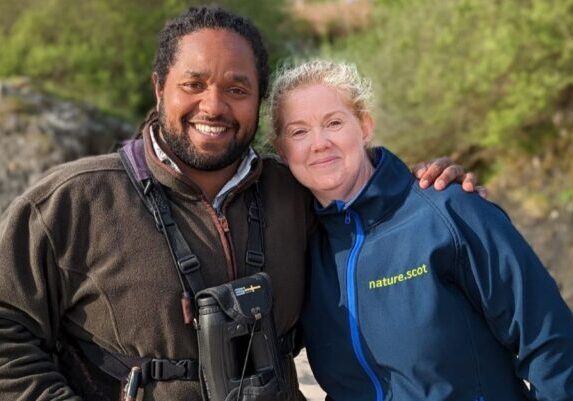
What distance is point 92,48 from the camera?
730 inches

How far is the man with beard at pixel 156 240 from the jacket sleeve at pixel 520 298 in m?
0.29

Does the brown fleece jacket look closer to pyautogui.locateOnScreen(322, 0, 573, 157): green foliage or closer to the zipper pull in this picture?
the zipper pull

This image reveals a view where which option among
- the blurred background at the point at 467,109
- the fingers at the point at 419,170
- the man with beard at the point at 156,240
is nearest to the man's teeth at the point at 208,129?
A: the man with beard at the point at 156,240

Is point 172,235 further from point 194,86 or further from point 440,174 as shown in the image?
point 440,174

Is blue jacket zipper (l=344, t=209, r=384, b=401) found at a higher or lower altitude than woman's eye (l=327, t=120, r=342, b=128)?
lower

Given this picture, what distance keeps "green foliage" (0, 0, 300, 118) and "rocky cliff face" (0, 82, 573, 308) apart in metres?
3.93

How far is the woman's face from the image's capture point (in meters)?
3.06

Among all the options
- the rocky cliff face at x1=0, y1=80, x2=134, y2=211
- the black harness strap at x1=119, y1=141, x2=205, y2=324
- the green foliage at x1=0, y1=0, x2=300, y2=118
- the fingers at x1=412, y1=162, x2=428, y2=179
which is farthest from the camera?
the green foliage at x1=0, y1=0, x2=300, y2=118

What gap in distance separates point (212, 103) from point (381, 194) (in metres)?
0.66

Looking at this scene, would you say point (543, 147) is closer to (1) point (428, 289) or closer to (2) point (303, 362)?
(2) point (303, 362)

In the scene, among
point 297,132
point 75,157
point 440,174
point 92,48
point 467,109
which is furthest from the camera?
point 92,48

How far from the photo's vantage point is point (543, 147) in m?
13.5

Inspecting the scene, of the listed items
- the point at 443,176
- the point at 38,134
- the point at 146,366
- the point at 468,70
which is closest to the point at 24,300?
the point at 146,366

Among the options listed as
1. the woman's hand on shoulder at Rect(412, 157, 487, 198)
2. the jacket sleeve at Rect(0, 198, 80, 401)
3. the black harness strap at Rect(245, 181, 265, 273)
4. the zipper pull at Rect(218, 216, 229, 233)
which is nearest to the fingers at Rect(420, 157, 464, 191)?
the woman's hand on shoulder at Rect(412, 157, 487, 198)
